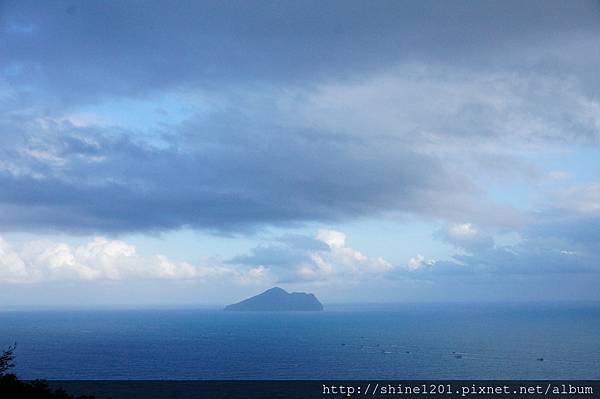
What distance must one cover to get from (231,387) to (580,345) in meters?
112

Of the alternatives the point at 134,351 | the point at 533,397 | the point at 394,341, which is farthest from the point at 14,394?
the point at 394,341

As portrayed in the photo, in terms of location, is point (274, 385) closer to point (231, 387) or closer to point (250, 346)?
point (231, 387)

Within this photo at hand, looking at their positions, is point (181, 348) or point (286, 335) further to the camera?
point (286, 335)

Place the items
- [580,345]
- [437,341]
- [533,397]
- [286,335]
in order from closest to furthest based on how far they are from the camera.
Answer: [533,397] < [580,345] < [437,341] < [286,335]

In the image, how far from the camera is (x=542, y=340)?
158625 millimetres

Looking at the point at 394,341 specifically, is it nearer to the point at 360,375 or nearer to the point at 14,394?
the point at 360,375

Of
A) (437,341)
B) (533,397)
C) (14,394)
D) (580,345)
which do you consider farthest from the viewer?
(437,341)

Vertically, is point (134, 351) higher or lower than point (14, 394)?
lower

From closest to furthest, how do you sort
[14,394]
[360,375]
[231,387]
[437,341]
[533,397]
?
[14,394] < [533,397] < [231,387] < [360,375] < [437,341]

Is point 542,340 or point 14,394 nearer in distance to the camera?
point 14,394

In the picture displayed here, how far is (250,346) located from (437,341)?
61.2 m

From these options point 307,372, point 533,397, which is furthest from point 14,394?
point 307,372

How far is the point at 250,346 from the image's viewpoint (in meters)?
151

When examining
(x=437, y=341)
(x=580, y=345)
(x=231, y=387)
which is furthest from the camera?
(x=437, y=341)
